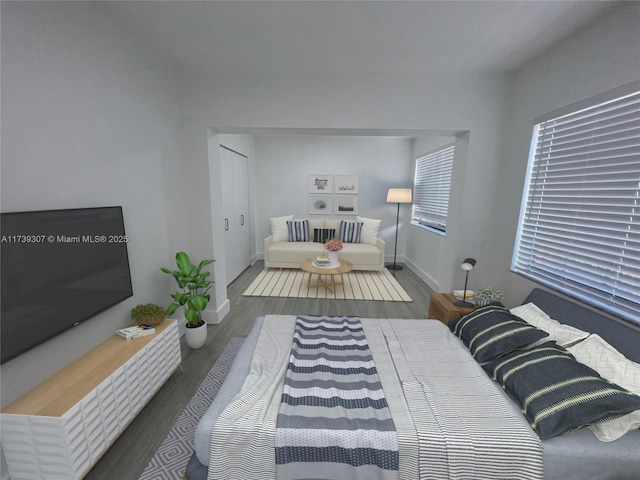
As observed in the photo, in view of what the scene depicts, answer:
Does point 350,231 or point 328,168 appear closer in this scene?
point 350,231

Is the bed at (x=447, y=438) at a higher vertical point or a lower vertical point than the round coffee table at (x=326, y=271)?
higher

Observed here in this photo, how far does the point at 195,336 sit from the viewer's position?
2504 mm

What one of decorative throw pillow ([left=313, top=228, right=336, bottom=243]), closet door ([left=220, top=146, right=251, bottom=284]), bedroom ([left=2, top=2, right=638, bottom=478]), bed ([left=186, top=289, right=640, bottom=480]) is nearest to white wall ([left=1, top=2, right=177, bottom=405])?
bedroom ([left=2, top=2, right=638, bottom=478])

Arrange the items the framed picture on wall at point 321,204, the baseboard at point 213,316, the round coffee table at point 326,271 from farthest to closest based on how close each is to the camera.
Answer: the framed picture on wall at point 321,204 < the round coffee table at point 326,271 < the baseboard at point 213,316

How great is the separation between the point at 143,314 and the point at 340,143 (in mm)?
4773

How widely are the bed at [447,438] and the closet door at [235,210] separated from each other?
298 cm

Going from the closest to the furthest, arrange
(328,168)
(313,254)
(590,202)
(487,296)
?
(590,202), (487,296), (313,254), (328,168)

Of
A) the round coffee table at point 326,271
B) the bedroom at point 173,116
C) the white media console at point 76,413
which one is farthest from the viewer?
the round coffee table at point 326,271

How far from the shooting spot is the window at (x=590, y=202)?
1.53 metres

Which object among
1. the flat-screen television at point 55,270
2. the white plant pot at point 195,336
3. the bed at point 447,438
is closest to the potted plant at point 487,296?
the bed at point 447,438

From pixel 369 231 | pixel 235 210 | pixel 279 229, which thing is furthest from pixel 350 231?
pixel 235 210

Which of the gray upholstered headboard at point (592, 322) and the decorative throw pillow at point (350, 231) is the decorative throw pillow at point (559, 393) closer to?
the gray upholstered headboard at point (592, 322)

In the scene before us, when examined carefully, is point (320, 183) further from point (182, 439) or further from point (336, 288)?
point (182, 439)

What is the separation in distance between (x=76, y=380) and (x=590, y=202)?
3.40 meters
